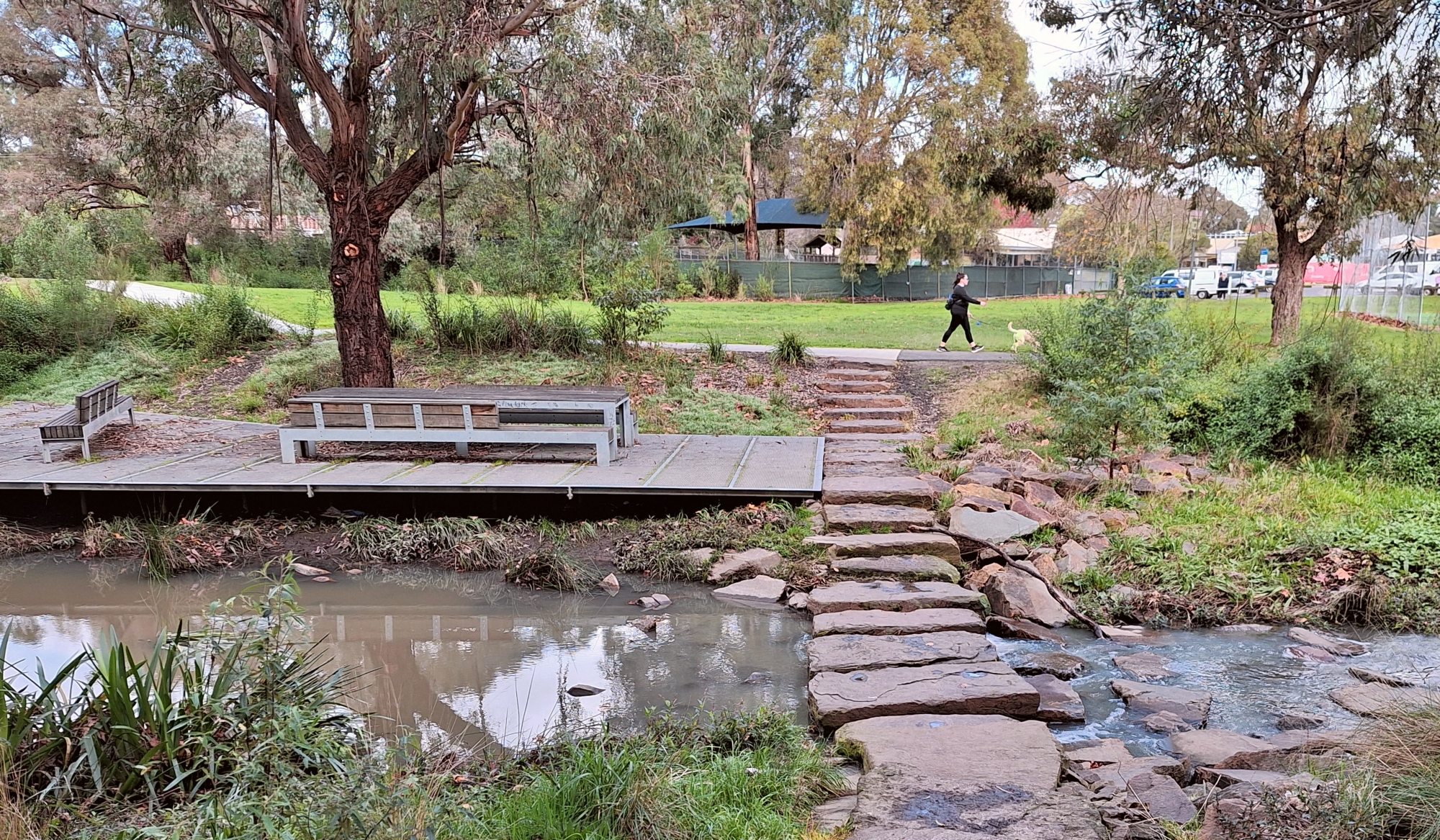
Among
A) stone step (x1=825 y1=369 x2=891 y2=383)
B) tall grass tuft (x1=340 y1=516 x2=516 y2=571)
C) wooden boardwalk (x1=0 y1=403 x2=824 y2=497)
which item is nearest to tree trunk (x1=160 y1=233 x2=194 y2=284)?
wooden boardwalk (x1=0 y1=403 x2=824 y2=497)

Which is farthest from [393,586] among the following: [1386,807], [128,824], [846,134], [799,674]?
[846,134]

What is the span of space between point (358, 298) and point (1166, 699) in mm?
7966

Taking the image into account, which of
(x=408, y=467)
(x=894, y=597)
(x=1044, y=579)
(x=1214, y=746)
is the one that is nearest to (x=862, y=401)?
(x=1044, y=579)

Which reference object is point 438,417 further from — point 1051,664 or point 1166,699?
point 1166,699

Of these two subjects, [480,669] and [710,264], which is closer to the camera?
[480,669]

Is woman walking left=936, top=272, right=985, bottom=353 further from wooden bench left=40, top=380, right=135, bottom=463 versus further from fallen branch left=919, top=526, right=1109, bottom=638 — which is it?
wooden bench left=40, top=380, right=135, bottom=463

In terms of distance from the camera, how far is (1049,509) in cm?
718

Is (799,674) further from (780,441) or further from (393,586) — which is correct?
(780,441)

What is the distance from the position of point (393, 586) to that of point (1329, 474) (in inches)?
300

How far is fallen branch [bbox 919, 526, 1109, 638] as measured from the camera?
5.71 metres

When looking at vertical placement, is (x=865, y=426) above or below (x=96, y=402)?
below

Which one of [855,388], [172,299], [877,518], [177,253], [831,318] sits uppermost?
[177,253]

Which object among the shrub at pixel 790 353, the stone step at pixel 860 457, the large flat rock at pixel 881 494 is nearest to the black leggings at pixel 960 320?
the shrub at pixel 790 353

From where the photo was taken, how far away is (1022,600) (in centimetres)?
591
